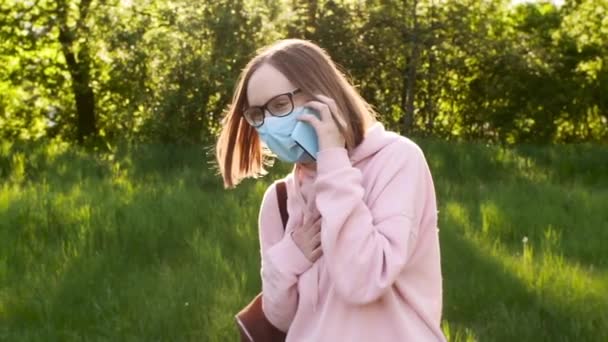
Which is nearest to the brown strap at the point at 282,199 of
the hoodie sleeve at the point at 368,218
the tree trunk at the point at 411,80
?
the hoodie sleeve at the point at 368,218

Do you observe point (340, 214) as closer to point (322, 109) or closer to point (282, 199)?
point (322, 109)

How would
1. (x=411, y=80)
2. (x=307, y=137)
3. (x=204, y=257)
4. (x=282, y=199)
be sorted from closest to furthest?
(x=307, y=137), (x=282, y=199), (x=204, y=257), (x=411, y=80)

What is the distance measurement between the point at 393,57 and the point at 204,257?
7.64m

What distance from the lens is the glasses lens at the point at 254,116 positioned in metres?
2.46

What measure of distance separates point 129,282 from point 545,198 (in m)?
3.12

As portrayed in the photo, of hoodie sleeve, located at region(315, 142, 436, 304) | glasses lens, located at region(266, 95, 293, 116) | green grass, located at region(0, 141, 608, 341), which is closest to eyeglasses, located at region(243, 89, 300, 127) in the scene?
glasses lens, located at region(266, 95, 293, 116)

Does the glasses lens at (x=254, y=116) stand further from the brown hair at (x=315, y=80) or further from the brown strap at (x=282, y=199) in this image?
the brown strap at (x=282, y=199)

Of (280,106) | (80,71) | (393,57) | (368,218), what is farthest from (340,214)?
(80,71)

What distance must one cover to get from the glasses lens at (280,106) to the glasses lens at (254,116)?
0.03 meters

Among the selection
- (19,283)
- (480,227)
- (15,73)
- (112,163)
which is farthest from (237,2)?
(15,73)

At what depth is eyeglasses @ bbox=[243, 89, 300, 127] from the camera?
2410 mm

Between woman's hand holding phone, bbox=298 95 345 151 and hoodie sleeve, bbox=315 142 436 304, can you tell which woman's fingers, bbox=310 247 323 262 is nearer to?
hoodie sleeve, bbox=315 142 436 304

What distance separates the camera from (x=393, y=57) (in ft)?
41.3

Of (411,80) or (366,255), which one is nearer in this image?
(366,255)
